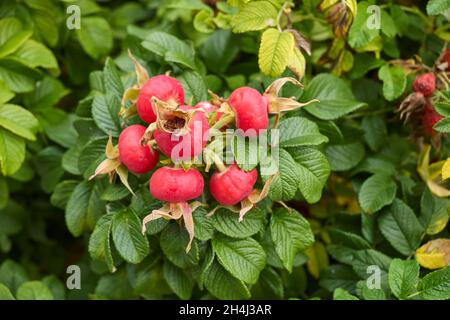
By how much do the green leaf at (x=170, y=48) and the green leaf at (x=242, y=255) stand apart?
38 cm

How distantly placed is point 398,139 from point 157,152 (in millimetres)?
686

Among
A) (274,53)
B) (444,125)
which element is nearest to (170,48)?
(274,53)

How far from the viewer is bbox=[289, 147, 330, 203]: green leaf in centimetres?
124

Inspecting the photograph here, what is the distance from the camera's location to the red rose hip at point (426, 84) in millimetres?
1325

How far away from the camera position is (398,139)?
1.57 metres

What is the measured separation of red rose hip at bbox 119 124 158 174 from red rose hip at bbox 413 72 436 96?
1.91 ft

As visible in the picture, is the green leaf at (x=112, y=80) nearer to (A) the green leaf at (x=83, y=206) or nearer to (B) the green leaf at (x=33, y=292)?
(A) the green leaf at (x=83, y=206)

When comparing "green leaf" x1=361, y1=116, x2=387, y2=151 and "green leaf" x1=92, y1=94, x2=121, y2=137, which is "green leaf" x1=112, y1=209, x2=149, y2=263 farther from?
"green leaf" x1=361, y1=116, x2=387, y2=151

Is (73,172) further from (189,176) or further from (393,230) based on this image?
(393,230)

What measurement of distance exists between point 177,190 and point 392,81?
58 centimetres

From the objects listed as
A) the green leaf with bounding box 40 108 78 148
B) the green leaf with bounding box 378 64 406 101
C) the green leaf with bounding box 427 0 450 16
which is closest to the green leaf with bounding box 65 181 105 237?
the green leaf with bounding box 40 108 78 148

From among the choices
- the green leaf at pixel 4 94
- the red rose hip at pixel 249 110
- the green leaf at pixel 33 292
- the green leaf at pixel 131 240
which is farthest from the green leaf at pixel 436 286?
the green leaf at pixel 4 94
